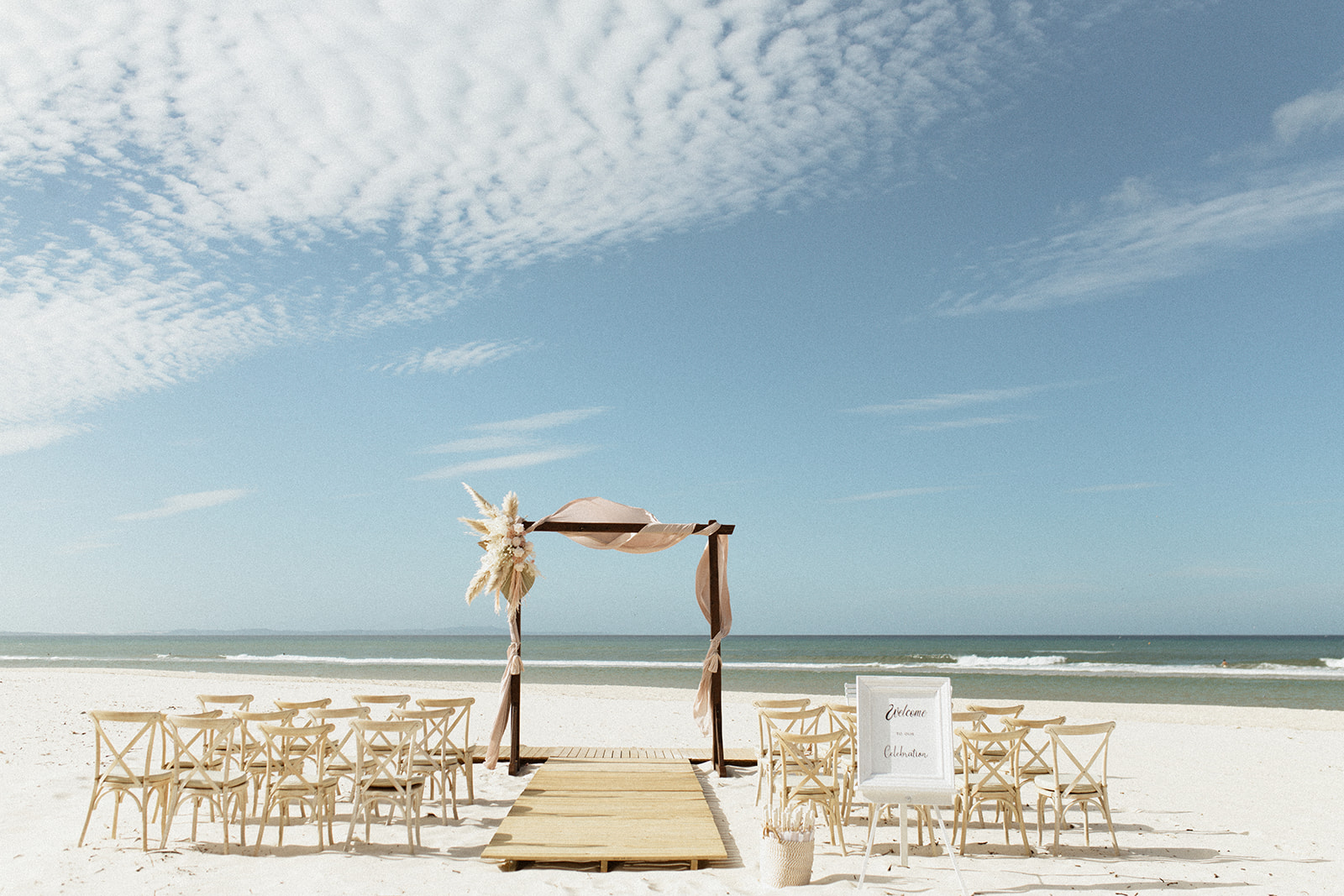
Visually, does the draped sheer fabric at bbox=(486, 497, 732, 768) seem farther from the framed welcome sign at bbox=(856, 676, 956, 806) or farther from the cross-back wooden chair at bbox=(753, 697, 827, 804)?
the framed welcome sign at bbox=(856, 676, 956, 806)

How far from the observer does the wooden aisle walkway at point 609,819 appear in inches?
215

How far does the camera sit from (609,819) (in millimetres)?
6320

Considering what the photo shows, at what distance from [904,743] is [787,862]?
3.30 feet

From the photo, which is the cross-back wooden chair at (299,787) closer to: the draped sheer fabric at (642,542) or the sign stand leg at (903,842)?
the draped sheer fabric at (642,542)

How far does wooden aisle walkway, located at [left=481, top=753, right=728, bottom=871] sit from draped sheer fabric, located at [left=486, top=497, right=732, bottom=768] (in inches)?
41.5

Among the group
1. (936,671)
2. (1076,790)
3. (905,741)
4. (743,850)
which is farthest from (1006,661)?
(905,741)

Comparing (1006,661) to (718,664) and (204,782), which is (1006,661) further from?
(204,782)

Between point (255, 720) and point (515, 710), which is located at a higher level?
point (255, 720)

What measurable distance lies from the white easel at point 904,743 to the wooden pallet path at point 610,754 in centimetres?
394

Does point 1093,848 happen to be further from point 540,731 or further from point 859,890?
point 540,731

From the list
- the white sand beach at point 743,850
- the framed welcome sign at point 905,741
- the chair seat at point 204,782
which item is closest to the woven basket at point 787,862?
the white sand beach at point 743,850

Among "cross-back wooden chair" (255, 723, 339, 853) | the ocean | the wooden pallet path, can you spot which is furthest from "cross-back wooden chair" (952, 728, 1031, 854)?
the ocean

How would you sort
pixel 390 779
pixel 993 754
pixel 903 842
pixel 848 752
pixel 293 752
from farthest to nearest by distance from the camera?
pixel 848 752 < pixel 293 752 < pixel 993 754 < pixel 390 779 < pixel 903 842

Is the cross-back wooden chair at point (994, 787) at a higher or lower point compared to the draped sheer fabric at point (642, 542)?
lower
